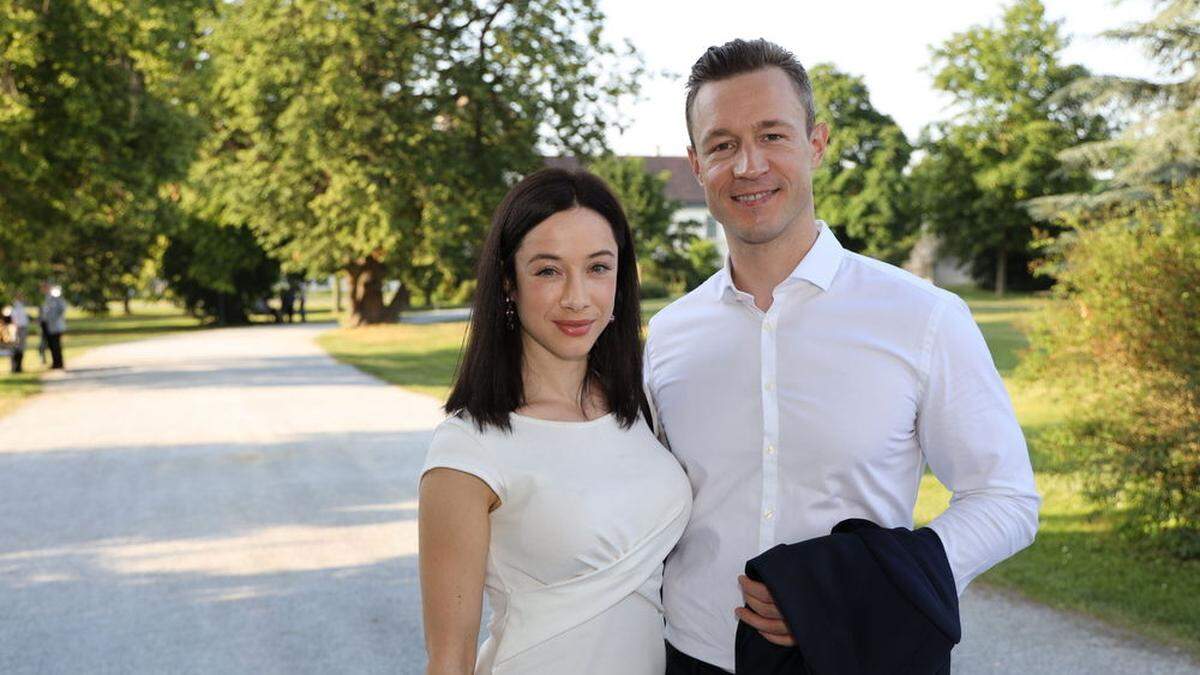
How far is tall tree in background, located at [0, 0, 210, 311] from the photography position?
1992 cm

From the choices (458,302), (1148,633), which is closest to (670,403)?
(1148,633)

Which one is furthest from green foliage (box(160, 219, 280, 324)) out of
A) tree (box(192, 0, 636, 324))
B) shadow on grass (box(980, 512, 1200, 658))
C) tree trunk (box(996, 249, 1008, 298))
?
shadow on grass (box(980, 512, 1200, 658))

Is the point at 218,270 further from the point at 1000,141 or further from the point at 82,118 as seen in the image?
the point at 1000,141

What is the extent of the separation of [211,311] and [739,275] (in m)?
53.9

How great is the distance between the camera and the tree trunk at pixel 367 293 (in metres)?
41.8

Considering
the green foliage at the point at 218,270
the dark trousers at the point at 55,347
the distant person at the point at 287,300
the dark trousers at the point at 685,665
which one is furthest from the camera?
the distant person at the point at 287,300

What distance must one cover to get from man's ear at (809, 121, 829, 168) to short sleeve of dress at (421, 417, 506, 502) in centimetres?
114

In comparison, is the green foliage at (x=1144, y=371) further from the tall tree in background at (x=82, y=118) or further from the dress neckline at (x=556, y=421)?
the tall tree in background at (x=82, y=118)

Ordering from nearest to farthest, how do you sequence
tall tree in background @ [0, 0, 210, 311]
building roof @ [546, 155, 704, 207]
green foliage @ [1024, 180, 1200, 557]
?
1. green foliage @ [1024, 180, 1200, 557]
2. tall tree in background @ [0, 0, 210, 311]
3. building roof @ [546, 155, 704, 207]

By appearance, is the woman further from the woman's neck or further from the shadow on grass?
the shadow on grass

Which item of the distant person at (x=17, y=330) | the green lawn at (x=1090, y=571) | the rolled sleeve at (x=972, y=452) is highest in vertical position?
the rolled sleeve at (x=972, y=452)

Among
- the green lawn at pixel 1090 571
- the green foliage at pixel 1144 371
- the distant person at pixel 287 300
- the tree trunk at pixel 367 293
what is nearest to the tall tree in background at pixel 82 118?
the green lawn at pixel 1090 571

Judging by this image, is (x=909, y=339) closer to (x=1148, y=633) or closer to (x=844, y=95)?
(x=1148, y=633)

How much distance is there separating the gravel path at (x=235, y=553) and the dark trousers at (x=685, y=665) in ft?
11.9
